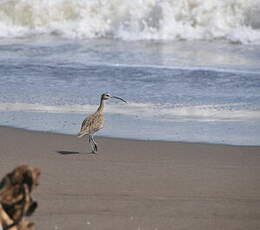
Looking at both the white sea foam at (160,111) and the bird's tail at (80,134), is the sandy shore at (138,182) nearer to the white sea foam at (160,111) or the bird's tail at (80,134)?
the bird's tail at (80,134)

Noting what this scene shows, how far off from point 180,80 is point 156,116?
8.58ft

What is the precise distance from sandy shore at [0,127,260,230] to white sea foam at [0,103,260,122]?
113cm

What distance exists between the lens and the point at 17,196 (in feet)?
9.45

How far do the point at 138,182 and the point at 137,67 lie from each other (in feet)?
22.0

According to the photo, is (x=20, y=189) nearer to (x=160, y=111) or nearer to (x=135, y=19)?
(x=160, y=111)

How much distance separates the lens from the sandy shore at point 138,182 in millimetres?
5961

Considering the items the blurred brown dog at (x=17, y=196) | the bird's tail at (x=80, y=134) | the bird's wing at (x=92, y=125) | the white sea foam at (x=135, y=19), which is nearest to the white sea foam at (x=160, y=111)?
the bird's wing at (x=92, y=125)

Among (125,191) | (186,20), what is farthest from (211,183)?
(186,20)

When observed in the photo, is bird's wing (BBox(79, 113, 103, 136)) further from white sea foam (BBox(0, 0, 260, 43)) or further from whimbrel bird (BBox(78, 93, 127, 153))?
white sea foam (BBox(0, 0, 260, 43))

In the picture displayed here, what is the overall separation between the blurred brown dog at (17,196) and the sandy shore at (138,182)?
2754 millimetres

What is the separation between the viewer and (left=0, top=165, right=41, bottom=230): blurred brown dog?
2857mm

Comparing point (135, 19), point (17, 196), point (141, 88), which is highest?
point (17, 196)

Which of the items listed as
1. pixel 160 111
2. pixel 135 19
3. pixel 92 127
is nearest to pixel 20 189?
pixel 92 127

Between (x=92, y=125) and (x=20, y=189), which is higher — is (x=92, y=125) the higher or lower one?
the lower one
